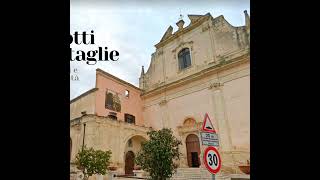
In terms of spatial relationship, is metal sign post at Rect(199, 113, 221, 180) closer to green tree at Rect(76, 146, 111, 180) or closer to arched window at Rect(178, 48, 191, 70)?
green tree at Rect(76, 146, 111, 180)

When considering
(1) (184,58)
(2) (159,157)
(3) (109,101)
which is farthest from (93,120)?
(1) (184,58)

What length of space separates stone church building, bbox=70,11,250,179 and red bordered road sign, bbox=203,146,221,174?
11.6 metres

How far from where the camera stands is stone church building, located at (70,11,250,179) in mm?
15578

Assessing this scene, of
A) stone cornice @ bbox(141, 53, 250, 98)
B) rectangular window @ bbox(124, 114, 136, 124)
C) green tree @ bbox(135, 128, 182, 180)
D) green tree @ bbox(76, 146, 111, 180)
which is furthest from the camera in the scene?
rectangular window @ bbox(124, 114, 136, 124)

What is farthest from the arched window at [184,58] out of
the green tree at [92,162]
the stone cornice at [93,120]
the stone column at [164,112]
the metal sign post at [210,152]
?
the metal sign post at [210,152]

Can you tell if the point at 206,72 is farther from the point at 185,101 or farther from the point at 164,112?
the point at 164,112

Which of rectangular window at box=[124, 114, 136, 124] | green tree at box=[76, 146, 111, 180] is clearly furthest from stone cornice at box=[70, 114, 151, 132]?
green tree at box=[76, 146, 111, 180]

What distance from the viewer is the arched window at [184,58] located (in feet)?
67.9

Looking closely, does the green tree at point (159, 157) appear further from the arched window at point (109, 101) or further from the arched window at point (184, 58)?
the arched window at point (184, 58)

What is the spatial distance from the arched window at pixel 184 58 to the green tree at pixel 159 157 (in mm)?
10826
